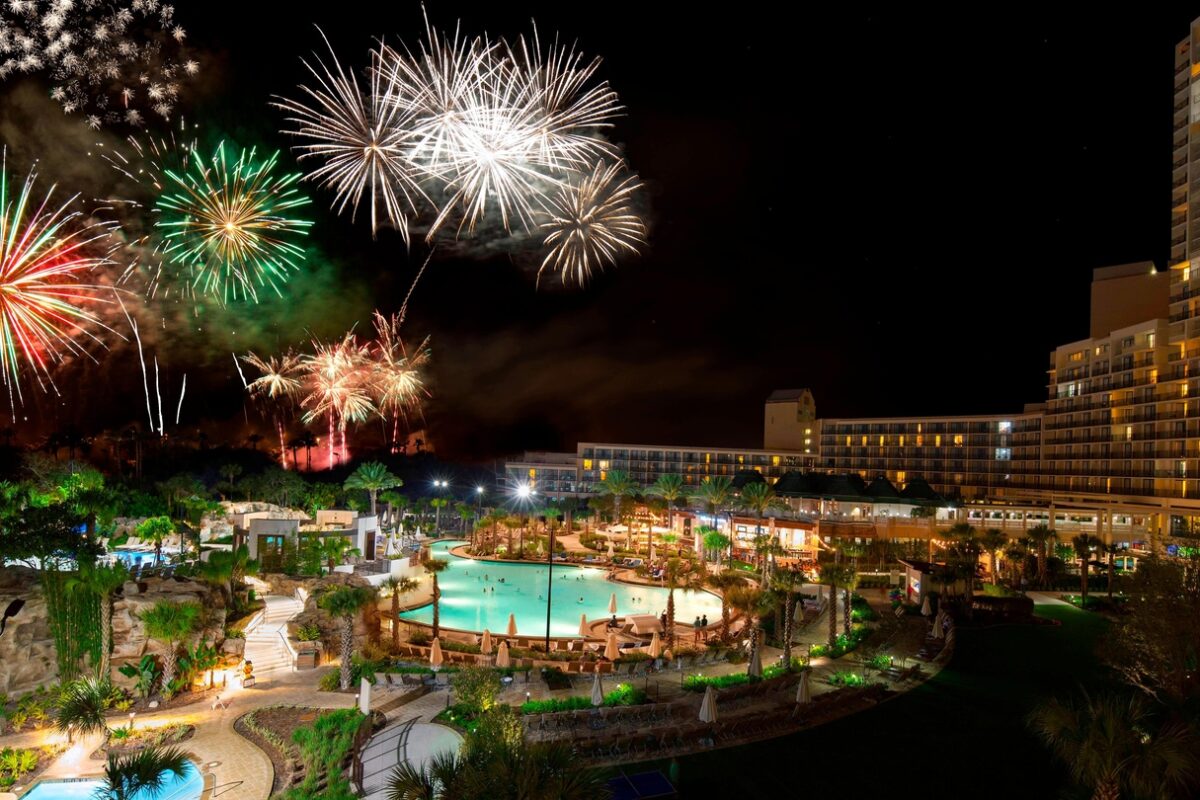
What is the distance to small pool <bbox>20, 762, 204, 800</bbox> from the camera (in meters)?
14.8

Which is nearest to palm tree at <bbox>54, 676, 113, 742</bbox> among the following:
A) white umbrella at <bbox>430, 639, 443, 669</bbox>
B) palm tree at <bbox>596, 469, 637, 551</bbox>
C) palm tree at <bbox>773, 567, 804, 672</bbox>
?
white umbrella at <bbox>430, 639, 443, 669</bbox>

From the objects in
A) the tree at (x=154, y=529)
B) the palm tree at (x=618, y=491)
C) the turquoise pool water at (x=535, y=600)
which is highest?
the tree at (x=154, y=529)

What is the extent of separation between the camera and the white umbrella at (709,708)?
18047 mm

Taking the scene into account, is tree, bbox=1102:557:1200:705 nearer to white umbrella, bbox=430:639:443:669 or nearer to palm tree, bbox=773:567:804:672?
palm tree, bbox=773:567:804:672

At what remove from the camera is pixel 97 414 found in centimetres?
7950

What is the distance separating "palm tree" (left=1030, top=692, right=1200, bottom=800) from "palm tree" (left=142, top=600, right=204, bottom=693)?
2143 cm

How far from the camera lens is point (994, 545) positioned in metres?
41.6

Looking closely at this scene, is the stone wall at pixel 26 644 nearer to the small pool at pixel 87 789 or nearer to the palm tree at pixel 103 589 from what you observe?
the palm tree at pixel 103 589

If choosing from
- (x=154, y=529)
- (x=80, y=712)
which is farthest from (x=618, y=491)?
(x=80, y=712)

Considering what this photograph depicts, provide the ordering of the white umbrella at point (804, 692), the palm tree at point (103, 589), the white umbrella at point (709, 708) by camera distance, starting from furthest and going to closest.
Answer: the palm tree at point (103, 589) < the white umbrella at point (804, 692) < the white umbrella at point (709, 708)

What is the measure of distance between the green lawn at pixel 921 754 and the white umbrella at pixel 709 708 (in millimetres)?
869

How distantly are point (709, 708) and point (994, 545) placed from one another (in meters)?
30.8

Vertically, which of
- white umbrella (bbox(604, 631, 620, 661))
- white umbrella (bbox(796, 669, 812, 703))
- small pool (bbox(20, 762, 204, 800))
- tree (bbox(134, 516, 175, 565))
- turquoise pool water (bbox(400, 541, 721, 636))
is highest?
tree (bbox(134, 516, 175, 565))

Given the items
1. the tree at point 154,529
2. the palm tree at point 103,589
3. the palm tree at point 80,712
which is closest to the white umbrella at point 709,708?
the palm tree at point 80,712
